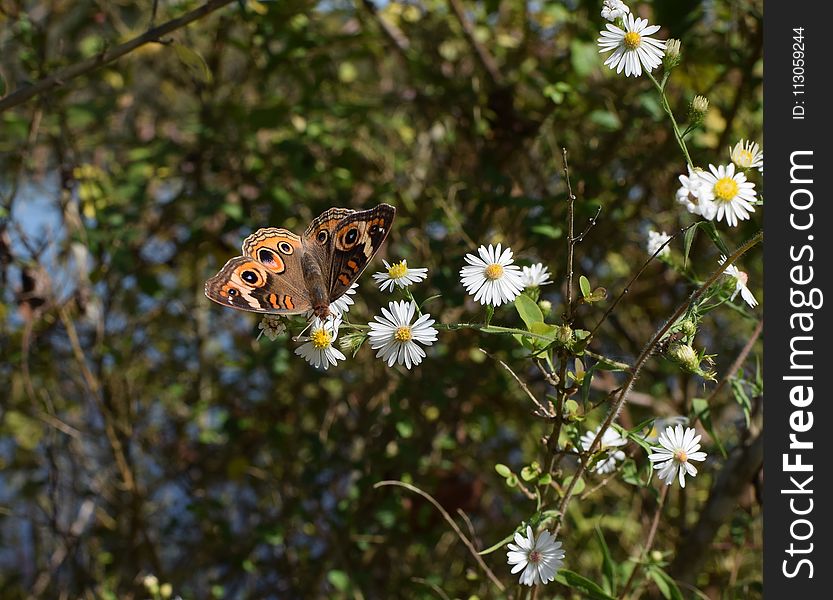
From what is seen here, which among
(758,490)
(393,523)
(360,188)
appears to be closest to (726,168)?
(758,490)

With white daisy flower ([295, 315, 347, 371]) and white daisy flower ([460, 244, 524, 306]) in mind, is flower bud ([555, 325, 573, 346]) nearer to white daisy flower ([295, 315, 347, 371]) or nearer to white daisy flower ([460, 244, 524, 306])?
white daisy flower ([460, 244, 524, 306])

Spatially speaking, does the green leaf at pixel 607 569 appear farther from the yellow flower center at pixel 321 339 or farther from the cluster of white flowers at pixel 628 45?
the cluster of white flowers at pixel 628 45

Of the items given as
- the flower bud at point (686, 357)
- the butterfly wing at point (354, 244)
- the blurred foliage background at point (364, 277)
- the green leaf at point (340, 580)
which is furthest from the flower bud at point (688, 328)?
the green leaf at point (340, 580)

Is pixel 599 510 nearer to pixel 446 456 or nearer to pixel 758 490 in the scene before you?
pixel 446 456

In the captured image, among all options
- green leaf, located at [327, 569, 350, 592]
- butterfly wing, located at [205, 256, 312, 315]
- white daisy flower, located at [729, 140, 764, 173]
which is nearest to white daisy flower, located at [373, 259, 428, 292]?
butterfly wing, located at [205, 256, 312, 315]

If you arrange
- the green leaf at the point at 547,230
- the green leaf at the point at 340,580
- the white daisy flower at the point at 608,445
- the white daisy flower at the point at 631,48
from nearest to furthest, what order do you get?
the white daisy flower at the point at 631,48
the white daisy flower at the point at 608,445
the green leaf at the point at 547,230
the green leaf at the point at 340,580

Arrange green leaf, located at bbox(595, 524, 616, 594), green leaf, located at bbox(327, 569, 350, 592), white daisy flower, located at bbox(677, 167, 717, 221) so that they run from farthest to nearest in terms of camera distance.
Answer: green leaf, located at bbox(327, 569, 350, 592), green leaf, located at bbox(595, 524, 616, 594), white daisy flower, located at bbox(677, 167, 717, 221)

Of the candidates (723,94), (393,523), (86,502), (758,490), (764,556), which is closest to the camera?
(764,556)
